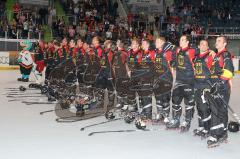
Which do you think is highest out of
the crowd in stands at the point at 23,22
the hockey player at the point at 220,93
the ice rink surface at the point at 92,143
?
the crowd in stands at the point at 23,22

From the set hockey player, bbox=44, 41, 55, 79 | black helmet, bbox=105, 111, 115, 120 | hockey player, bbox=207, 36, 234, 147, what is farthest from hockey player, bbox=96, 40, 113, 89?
hockey player, bbox=44, 41, 55, 79

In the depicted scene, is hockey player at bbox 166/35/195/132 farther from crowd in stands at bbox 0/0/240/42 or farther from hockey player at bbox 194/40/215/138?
crowd in stands at bbox 0/0/240/42

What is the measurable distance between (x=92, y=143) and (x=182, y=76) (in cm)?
178

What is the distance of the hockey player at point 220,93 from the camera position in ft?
18.6

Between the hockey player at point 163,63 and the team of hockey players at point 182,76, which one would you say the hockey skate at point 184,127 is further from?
the hockey player at point 163,63

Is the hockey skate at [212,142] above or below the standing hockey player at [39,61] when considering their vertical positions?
below

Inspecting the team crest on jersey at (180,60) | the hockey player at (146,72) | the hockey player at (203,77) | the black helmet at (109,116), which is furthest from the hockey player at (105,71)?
the hockey player at (203,77)

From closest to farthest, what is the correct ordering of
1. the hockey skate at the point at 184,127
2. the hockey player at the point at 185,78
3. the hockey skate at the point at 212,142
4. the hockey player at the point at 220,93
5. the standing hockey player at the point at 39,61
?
the hockey player at the point at 220,93 → the hockey skate at the point at 212,142 → the hockey player at the point at 185,78 → the hockey skate at the point at 184,127 → the standing hockey player at the point at 39,61

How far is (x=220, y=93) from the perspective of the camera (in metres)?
5.75

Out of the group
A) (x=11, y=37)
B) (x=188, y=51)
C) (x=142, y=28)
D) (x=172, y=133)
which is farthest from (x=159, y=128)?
(x=142, y=28)

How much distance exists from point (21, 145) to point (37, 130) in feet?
3.23

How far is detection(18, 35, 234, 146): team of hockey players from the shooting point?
5820mm

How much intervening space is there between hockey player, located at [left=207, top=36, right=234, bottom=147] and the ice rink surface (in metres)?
0.20

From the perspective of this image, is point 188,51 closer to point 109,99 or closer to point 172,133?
point 172,133
